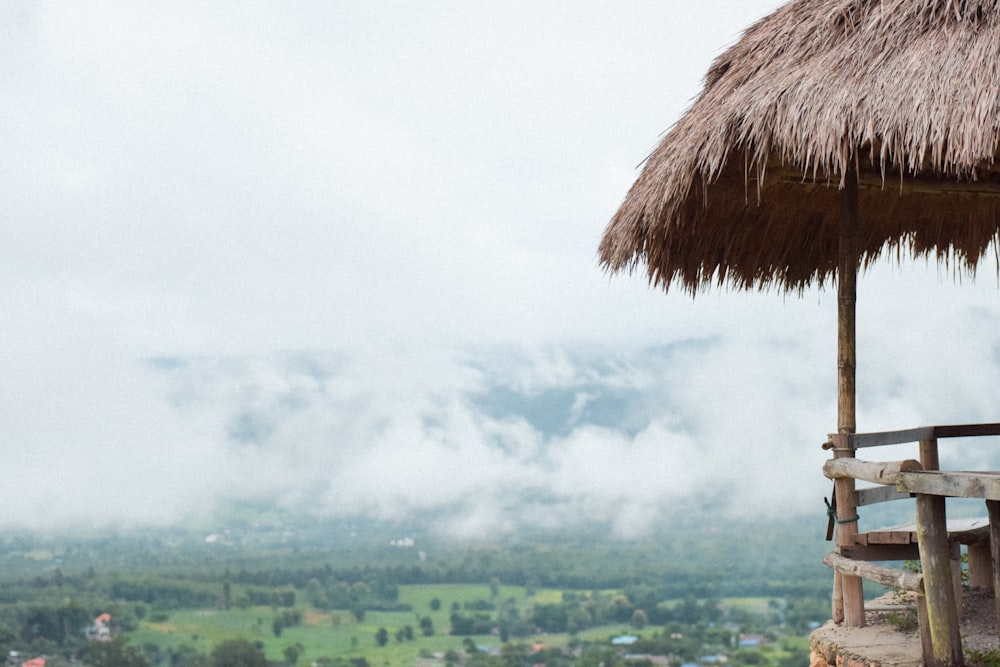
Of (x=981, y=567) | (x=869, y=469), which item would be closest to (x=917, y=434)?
(x=981, y=567)

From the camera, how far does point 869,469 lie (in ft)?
12.4

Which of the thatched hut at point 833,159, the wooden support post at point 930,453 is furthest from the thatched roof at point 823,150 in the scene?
the wooden support post at point 930,453

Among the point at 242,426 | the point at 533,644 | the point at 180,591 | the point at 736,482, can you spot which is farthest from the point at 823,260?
the point at 242,426

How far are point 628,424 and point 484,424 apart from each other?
8413 millimetres

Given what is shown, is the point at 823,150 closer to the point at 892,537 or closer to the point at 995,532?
the point at 995,532

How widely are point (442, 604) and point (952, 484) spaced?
3499 centimetres

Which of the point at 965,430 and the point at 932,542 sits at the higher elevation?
the point at 965,430

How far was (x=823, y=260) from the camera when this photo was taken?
5.74 metres

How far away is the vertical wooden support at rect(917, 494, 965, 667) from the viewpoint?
3.43 metres

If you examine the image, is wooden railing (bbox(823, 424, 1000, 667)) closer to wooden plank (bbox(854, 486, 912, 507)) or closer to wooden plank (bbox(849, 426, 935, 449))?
wooden plank (bbox(854, 486, 912, 507))

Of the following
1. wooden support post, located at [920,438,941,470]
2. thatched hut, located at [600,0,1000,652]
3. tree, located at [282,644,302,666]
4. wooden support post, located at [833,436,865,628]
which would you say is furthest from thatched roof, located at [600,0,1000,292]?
tree, located at [282,644,302,666]

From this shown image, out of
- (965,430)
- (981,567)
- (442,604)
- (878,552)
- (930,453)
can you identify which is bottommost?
(442,604)

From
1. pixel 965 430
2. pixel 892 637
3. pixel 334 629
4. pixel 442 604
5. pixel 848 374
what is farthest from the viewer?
pixel 442 604

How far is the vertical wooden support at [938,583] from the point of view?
11.2 feet
